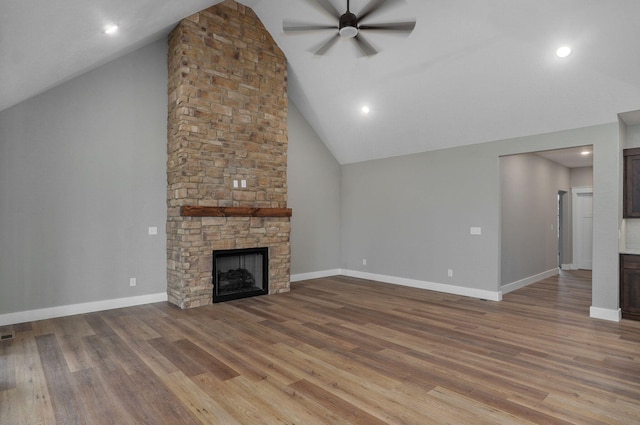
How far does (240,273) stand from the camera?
5.77 meters

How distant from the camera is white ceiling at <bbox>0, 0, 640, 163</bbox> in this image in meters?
3.28

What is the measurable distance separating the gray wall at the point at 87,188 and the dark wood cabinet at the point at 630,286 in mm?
6180

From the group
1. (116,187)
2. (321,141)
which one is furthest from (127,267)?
(321,141)

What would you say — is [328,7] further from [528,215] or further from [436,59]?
[528,215]

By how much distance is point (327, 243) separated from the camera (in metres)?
7.60

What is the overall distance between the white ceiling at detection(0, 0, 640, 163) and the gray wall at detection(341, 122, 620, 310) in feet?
0.88

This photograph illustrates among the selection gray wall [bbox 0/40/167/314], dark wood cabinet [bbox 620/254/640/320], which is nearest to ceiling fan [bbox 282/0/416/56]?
gray wall [bbox 0/40/167/314]

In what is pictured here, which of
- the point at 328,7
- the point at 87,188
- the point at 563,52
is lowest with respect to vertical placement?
the point at 87,188

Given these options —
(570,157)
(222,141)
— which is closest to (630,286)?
(570,157)

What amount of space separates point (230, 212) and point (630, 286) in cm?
534

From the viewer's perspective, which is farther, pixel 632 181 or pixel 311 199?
pixel 311 199

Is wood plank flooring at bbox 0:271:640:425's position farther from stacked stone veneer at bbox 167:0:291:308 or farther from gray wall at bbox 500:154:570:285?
gray wall at bbox 500:154:570:285

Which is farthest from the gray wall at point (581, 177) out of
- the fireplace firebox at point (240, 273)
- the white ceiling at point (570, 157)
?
the fireplace firebox at point (240, 273)

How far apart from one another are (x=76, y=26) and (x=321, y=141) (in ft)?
16.0
